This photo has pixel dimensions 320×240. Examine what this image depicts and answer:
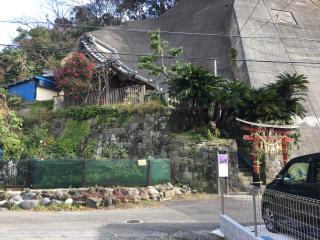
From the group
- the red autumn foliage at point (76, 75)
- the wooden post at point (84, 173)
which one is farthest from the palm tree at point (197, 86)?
the red autumn foliage at point (76, 75)

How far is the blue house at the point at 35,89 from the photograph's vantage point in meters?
30.2

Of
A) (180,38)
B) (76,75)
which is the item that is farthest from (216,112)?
(180,38)

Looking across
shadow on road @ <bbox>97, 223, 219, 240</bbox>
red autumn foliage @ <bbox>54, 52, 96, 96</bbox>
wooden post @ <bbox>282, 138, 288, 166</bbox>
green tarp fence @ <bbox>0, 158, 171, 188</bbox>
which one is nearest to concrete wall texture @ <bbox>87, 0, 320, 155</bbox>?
wooden post @ <bbox>282, 138, 288, 166</bbox>

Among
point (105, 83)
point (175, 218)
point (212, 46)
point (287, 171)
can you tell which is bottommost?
point (175, 218)

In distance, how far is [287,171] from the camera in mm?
9531

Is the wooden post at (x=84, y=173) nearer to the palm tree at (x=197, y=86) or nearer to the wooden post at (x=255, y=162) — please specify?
the palm tree at (x=197, y=86)

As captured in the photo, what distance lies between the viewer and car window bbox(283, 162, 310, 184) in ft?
29.1

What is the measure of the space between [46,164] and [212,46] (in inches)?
825

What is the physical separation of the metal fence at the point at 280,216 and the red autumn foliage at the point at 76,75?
55.1ft

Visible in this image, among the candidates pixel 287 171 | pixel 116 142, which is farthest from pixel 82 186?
pixel 287 171

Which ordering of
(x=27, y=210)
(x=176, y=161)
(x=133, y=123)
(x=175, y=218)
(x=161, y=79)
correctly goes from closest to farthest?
1. (x=175, y=218)
2. (x=27, y=210)
3. (x=176, y=161)
4. (x=133, y=123)
5. (x=161, y=79)

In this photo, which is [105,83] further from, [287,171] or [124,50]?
[287,171]

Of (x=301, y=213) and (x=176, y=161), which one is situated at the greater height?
(x=176, y=161)

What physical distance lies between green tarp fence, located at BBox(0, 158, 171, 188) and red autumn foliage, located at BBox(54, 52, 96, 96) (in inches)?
365
